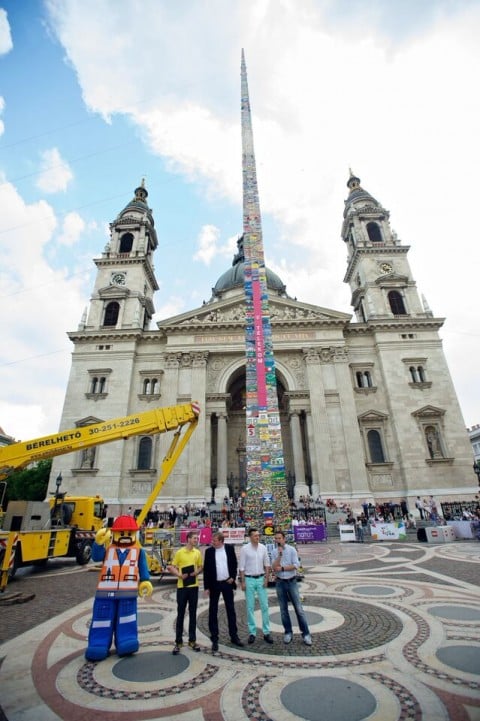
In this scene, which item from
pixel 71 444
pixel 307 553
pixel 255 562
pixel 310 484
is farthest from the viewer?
pixel 310 484

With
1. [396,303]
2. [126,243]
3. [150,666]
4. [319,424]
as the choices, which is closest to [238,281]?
[126,243]

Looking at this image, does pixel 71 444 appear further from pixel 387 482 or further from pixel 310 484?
pixel 387 482

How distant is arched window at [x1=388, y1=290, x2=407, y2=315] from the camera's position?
3719cm

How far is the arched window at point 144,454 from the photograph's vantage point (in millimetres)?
30523

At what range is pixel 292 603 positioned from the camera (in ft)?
18.2

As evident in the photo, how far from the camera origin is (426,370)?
109 feet

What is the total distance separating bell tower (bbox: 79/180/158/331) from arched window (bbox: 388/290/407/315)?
2535 centimetres

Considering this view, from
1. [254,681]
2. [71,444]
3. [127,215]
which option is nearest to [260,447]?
[71,444]

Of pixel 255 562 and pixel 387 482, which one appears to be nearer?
pixel 255 562

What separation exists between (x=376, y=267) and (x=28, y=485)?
49.8 meters

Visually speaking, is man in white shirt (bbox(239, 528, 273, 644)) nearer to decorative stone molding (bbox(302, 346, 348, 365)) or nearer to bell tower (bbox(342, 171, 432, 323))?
decorative stone molding (bbox(302, 346, 348, 365))

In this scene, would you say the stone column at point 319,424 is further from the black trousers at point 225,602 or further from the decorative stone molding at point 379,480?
the black trousers at point 225,602

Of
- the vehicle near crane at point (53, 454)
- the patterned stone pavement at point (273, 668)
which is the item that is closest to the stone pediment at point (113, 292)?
the vehicle near crane at point (53, 454)

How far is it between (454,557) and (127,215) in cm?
4373
